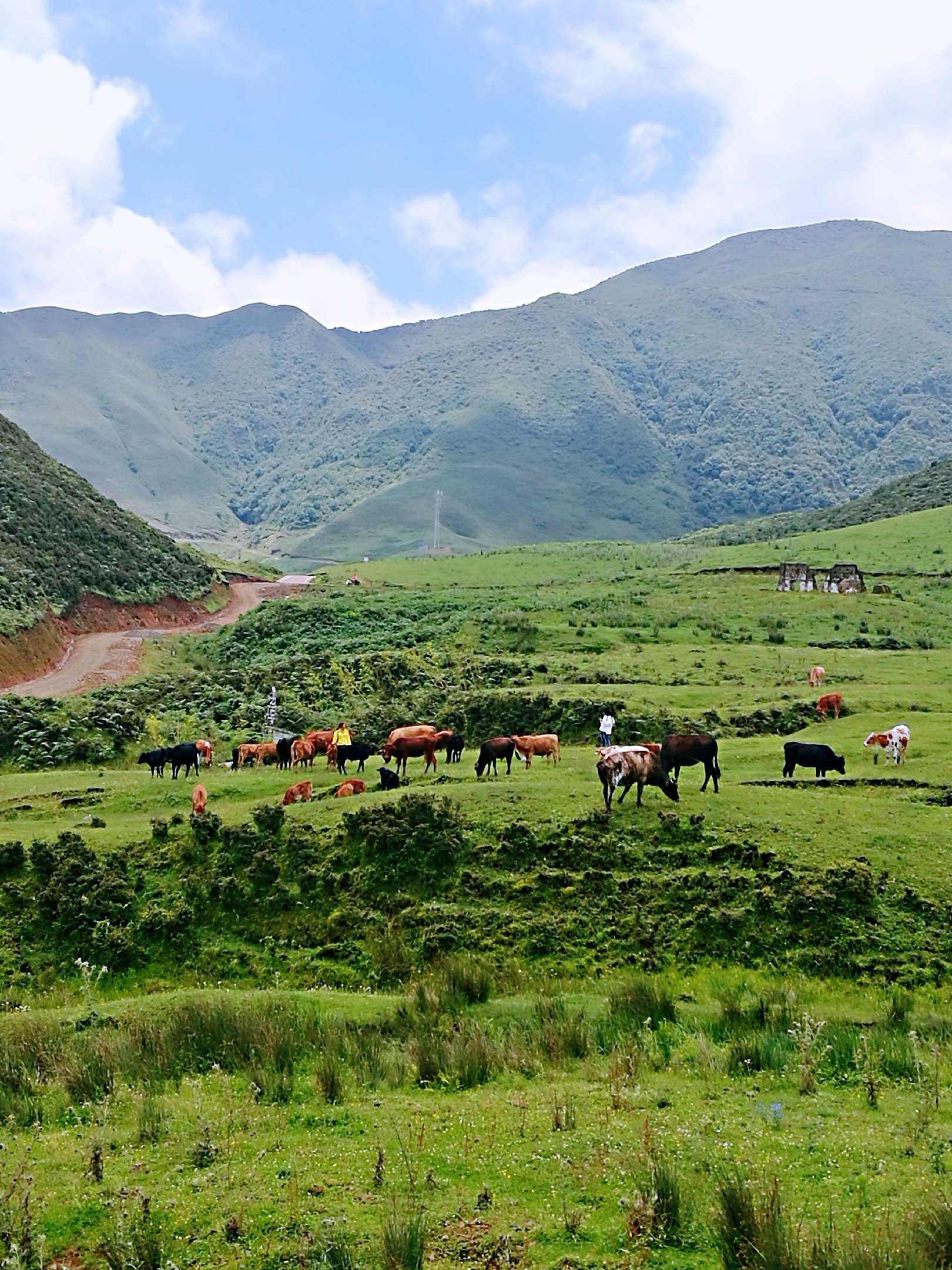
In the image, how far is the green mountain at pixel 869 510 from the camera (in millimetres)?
96812

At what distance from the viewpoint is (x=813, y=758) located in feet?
77.3

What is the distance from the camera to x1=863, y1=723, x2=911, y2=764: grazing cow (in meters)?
25.1

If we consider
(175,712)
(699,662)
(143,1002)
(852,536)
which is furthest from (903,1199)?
(852,536)

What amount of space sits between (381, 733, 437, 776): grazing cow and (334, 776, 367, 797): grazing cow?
2.09 meters

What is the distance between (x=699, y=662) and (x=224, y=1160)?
106 ft

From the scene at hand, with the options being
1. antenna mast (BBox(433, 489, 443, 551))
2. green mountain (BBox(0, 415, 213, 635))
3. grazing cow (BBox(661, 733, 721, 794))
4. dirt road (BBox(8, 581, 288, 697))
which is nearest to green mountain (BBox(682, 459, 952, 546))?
green mountain (BBox(0, 415, 213, 635))

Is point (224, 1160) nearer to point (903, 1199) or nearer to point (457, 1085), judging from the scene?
point (457, 1085)

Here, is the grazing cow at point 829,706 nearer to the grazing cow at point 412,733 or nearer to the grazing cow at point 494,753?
the grazing cow at point 494,753

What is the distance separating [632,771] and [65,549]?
57143 millimetres

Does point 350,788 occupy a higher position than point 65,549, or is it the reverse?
point 65,549

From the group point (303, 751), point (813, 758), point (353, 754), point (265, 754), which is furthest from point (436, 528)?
point (813, 758)

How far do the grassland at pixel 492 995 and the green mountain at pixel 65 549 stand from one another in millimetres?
25625

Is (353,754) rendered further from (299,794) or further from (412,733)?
(299,794)

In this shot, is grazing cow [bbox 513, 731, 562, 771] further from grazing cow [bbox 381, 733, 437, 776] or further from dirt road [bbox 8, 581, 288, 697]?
dirt road [bbox 8, 581, 288, 697]
